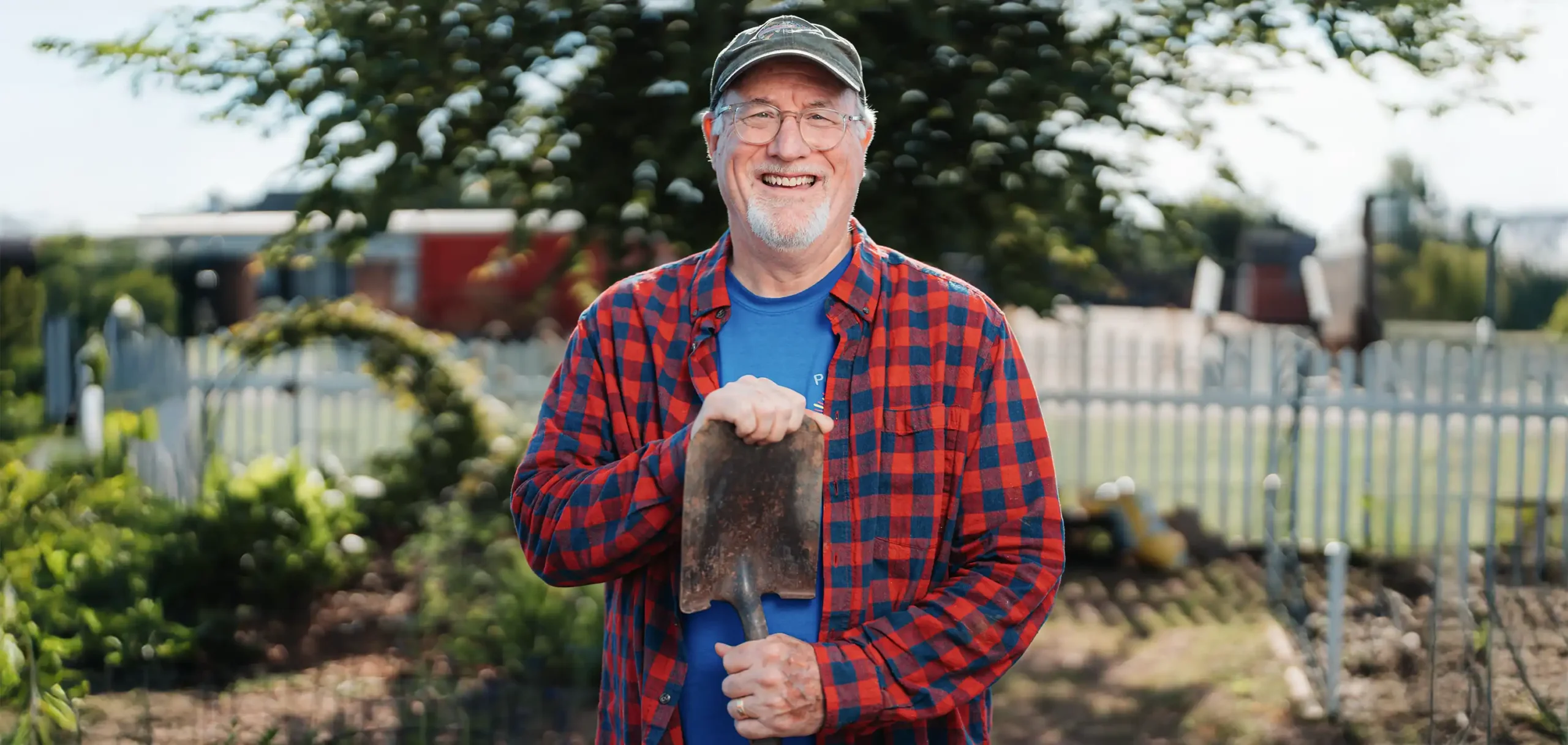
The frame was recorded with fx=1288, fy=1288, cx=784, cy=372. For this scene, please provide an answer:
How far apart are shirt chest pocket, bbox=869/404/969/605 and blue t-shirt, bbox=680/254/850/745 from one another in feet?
0.33

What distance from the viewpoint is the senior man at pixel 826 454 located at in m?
1.73

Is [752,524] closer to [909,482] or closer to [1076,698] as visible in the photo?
[909,482]

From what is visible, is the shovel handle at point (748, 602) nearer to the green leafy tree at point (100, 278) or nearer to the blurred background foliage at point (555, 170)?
the blurred background foliage at point (555, 170)

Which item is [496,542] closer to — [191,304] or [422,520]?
[422,520]

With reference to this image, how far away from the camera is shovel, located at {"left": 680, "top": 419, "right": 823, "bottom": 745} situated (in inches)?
66.8

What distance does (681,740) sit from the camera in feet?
6.04

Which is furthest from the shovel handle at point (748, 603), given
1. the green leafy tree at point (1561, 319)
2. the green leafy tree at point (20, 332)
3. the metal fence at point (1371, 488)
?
the green leafy tree at point (1561, 319)

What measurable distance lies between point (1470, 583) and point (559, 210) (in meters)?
5.01

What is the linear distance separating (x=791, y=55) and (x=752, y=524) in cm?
65

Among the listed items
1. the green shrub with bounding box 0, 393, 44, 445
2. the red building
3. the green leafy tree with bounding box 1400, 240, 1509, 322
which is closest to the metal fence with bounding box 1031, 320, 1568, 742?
the green shrub with bounding box 0, 393, 44, 445

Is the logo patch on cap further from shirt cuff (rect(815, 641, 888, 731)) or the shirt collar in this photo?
shirt cuff (rect(815, 641, 888, 731))

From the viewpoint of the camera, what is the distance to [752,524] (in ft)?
5.70

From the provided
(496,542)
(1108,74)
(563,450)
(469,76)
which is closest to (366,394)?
(496,542)

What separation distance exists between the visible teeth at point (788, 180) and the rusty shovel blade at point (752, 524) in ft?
1.16
